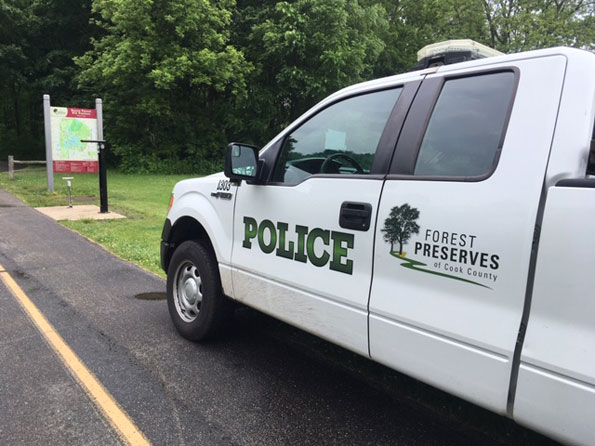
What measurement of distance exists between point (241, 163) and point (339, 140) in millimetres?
716

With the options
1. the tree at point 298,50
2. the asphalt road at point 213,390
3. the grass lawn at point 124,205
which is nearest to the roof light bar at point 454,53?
the asphalt road at point 213,390

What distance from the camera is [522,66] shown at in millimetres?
2123

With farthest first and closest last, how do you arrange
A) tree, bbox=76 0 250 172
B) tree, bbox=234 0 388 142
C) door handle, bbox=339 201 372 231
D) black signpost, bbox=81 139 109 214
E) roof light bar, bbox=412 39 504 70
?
1. tree, bbox=234 0 388 142
2. tree, bbox=76 0 250 172
3. black signpost, bbox=81 139 109 214
4. roof light bar, bbox=412 39 504 70
5. door handle, bbox=339 201 372 231

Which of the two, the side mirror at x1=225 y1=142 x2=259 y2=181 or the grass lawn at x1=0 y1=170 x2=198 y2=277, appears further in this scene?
the grass lawn at x1=0 y1=170 x2=198 y2=277

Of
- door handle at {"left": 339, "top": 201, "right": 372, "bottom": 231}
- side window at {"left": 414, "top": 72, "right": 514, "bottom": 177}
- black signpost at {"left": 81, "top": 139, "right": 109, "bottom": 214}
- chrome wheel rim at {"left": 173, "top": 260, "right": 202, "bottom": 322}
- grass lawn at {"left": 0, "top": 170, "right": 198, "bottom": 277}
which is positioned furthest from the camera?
black signpost at {"left": 81, "top": 139, "right": 109, "bottom": 214}

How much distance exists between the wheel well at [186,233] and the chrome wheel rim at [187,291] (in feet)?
0.80

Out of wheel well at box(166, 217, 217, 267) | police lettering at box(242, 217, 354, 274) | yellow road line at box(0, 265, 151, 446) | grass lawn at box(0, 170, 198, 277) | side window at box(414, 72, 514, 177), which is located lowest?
yellow road line at box(0, 265, 151, 446)

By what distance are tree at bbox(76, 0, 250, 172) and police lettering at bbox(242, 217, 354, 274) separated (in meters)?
22.1

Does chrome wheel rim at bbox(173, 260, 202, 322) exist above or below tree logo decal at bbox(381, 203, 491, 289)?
below

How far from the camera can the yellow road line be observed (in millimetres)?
2777

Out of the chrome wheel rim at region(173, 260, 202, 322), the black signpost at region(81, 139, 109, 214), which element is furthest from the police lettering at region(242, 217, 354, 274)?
the black signpost at region(81, 139, 109, 214)

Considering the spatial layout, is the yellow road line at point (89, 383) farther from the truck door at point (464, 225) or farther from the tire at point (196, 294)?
the truck door at point (464, 225)

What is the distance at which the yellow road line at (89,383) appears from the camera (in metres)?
2.78

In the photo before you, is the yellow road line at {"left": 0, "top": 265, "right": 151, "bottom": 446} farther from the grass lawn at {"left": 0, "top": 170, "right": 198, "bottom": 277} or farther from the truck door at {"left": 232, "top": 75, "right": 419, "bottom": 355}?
the grass lawn at {"left": 0, "top": 170, "right": 198, "bottom": 277}
